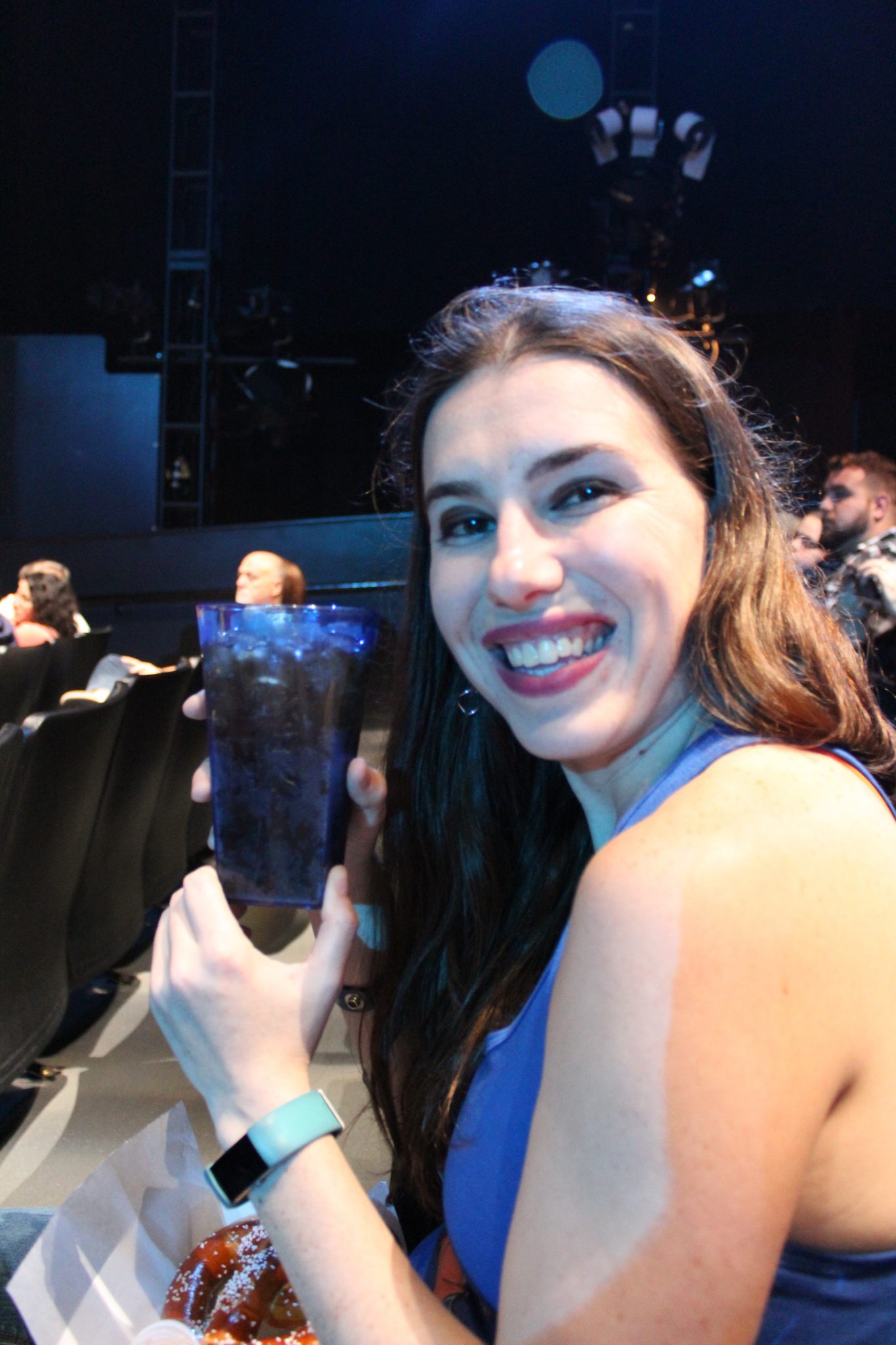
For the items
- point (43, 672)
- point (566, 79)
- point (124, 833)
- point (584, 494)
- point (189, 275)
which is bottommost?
point (43, 672)

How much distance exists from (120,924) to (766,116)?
707 centimetres

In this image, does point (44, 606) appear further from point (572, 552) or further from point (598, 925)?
point (598, 925)

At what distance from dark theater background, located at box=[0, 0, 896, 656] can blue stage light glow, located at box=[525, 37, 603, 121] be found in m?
0.09

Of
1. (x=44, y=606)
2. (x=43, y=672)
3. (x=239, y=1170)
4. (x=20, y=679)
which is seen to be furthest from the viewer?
(x=44, y=606)

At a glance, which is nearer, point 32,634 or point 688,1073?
point 688,1073

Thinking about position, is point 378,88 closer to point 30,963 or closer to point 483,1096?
point 30,963

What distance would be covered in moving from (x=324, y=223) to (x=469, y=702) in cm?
892

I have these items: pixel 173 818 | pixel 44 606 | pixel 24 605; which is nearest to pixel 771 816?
pixel 173 818

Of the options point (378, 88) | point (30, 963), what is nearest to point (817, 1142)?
point (30, 963)

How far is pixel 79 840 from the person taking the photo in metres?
2.17

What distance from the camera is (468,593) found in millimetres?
878

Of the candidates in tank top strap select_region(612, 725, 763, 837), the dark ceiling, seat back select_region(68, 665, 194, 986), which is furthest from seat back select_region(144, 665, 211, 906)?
the dark ceiling

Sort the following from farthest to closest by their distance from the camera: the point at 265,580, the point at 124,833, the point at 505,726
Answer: the point at 265,580 → the point at 124,833 → the point at 505,726

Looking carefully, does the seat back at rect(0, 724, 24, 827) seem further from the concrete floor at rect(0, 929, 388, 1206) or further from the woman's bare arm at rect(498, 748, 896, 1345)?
the woman's bare arm at rect(498, 748, 896, 1345)
